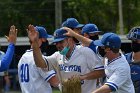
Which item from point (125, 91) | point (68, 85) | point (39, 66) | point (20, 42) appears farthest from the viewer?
point (20, 42)

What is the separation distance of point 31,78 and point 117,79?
145cm

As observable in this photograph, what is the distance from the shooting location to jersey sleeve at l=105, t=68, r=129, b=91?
6.62m

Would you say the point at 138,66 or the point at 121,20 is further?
the point at 121,20

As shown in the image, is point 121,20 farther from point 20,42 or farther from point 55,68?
point 55,68

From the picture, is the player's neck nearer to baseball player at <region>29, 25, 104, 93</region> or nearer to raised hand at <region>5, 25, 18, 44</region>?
baseball player at <region>29, 25, 104, 93</region>

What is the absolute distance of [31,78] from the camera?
7.64 m

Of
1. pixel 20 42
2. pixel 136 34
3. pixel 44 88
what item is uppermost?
pixel 136 34

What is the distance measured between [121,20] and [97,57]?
2659cm

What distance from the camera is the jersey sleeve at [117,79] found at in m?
6.62

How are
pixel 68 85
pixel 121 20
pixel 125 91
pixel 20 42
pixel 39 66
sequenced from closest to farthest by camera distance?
pixel 68 85, pixel 125 91, pixel 39 66, pixel 20 42, pixel 121 20

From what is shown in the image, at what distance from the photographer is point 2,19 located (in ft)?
113

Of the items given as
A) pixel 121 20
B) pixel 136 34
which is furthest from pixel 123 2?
pixel 136 34

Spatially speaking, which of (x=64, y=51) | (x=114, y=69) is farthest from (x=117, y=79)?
(x=64, y=51)

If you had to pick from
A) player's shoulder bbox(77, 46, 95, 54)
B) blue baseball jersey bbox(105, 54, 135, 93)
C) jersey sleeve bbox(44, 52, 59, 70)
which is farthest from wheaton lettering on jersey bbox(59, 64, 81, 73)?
blue baseball jersey bbox(105, 54, 135, 93)
